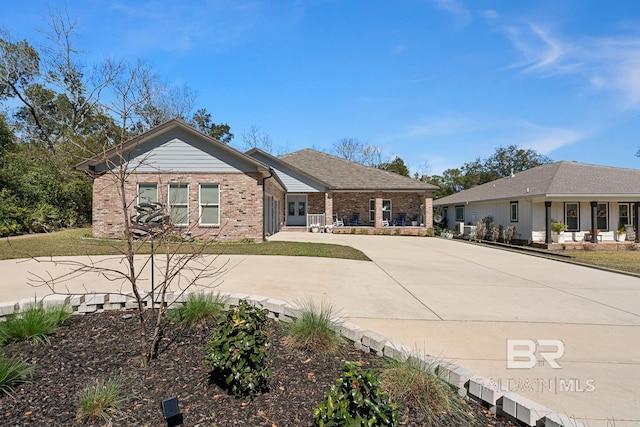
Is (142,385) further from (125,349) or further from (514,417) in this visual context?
(514,417)

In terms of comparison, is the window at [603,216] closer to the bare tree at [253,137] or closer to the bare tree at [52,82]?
the bare tree at [253,137]

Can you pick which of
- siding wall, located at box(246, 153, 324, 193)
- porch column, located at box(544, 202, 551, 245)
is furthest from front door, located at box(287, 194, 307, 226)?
porch column, located at box(544, 202, 551, 245)

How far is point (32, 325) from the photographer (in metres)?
3.28

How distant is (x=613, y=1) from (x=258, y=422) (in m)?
14.8

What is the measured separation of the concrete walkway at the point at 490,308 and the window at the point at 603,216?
40.3ft

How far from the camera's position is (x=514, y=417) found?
2328mm

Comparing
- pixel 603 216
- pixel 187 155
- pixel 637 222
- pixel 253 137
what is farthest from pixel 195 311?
pixel 253 137

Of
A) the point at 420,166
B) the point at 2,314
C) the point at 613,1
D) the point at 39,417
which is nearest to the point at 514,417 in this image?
the point at 39,417

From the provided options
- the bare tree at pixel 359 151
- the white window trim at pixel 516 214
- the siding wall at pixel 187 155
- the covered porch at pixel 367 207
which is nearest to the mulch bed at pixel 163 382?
the siding wall at pixel 187 155

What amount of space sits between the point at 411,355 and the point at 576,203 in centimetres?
2081

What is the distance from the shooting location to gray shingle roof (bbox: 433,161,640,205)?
58.4 ft

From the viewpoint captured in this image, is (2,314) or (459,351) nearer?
(459,351)

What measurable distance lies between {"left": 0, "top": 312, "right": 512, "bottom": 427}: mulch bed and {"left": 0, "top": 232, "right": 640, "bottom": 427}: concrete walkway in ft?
3.08

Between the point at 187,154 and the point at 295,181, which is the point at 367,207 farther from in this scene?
the point at 187,154
